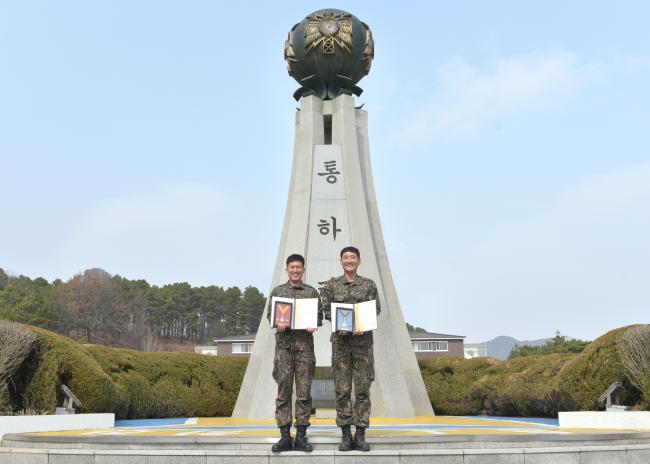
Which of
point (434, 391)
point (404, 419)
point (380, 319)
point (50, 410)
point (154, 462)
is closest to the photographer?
point (154, 462)

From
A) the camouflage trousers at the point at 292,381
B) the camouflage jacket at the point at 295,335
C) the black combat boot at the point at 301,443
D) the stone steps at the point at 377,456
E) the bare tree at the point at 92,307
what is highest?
the bare tree at the point at 92,307

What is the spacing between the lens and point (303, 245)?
16.3 meters

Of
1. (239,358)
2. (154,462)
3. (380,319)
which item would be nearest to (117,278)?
(239,358)

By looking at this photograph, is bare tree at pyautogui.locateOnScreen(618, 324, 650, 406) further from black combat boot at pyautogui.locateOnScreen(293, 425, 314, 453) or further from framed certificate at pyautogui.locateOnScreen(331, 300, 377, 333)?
black combat boot at pyautogui.locateOnScreen(293, 425, 314, 453)

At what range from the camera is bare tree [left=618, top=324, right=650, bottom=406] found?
11844 mm

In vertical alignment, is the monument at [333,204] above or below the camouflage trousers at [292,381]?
above

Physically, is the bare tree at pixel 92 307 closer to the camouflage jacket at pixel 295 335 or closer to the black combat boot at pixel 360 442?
the camouflage jacket at pixel 295 335

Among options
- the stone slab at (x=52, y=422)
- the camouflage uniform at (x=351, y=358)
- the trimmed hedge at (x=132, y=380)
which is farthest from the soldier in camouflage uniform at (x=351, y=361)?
the trimmed hedge at (x=132, y=380)

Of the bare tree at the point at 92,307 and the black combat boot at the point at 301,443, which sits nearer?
the black combat boot at the point at 301,443

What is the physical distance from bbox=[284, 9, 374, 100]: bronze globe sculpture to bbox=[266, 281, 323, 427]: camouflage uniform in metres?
12.6

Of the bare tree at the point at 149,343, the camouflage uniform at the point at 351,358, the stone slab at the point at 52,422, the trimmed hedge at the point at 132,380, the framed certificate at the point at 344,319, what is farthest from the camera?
the bare tree at the point at 149,343

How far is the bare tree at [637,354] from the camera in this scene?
1184 cm

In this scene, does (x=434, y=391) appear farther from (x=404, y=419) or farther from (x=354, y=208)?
(x=354, y=208)

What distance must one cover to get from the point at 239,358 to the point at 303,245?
5088mm
